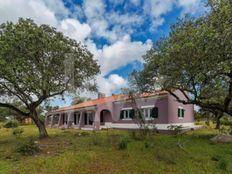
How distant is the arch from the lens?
29720 millimetres

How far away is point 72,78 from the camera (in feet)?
57.6

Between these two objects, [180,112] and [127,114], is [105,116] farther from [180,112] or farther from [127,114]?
[180,112]

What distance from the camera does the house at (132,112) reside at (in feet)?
76.3

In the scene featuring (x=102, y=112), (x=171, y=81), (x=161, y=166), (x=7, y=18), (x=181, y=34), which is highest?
(x=7, y=18)

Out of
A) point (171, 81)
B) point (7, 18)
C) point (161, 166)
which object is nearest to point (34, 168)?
point (161, 166)

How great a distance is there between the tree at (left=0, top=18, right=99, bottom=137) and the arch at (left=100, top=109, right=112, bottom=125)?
11.5 m

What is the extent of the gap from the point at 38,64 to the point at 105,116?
16671mm

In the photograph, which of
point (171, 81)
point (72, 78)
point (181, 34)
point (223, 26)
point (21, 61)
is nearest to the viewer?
point (223, 26)

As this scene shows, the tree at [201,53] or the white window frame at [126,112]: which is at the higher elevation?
the tree at [201,53]

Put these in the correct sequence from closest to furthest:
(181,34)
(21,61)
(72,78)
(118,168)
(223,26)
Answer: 1. (223,26)
2. (118,168)
3. (181,34)
4. (21,61)
5. (72,78)

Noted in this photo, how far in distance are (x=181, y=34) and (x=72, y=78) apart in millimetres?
9742

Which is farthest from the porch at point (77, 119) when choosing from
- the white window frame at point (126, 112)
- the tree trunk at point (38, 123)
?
the tree trunk at point (38, 123)

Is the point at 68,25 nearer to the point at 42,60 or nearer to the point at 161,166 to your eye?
the point at 42,60

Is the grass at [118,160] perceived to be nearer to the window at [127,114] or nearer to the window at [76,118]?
the window at [127,114]
